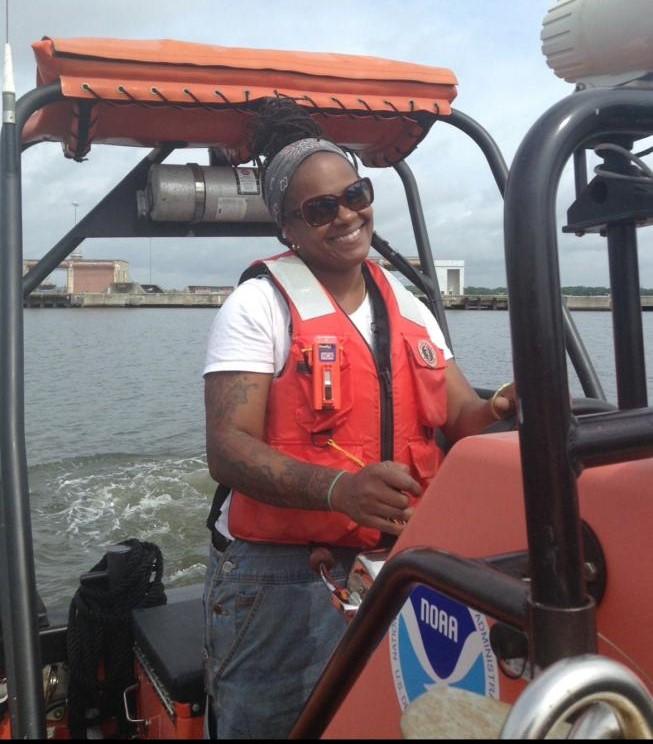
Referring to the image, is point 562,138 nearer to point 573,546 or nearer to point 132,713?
point 573,546

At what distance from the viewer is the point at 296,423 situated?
1.68 m

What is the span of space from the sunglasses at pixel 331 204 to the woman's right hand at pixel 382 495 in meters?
0.62

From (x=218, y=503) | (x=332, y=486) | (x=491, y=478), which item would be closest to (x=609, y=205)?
(x=491, y=478)

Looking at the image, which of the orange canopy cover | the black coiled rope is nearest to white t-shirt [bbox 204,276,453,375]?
the orange canopy cover

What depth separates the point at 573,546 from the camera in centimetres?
63

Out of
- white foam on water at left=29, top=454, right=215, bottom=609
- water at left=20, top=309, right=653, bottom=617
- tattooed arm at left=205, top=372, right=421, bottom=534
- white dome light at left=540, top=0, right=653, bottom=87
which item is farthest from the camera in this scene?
water at left=20, top=309, right=653, bottom=617

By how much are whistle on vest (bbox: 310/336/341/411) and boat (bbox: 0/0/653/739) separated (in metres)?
0.32

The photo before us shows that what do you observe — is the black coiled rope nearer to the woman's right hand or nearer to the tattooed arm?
the tattooed arm

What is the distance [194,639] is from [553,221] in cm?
183

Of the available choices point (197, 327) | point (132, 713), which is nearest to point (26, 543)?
point (132, 713)

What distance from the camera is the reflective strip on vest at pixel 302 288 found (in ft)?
5.63

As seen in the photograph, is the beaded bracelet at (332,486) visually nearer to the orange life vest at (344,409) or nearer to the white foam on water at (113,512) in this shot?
the orange life vest at (344,409)

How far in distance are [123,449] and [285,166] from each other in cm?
815

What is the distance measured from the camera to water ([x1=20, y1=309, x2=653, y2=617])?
5.82m
